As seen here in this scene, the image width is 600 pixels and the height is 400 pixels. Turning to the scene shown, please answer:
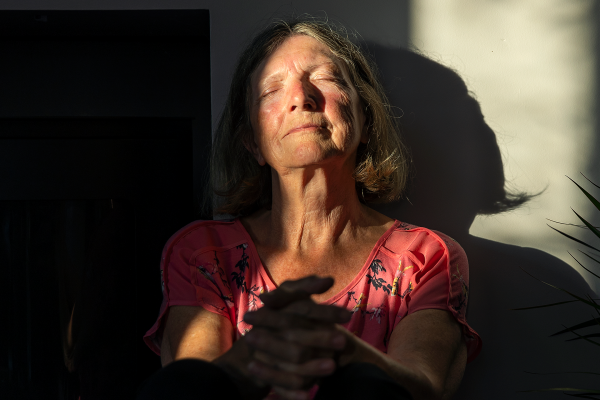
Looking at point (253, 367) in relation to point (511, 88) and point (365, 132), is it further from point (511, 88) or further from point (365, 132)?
point (511, 88)

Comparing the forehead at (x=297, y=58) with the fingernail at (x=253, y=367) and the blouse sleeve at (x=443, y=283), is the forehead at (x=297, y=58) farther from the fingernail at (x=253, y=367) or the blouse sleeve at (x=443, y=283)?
the fingernail at (x=253, y=367)

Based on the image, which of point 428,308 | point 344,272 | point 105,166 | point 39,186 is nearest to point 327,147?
point 344,272

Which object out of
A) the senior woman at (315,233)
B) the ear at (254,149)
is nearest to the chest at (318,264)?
the senior woman at (315,233)

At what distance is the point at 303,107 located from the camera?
1.16 metres

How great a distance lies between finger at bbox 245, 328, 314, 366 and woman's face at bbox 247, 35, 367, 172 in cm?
50

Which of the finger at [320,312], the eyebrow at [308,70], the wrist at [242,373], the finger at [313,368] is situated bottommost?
the wrist at [242,373]

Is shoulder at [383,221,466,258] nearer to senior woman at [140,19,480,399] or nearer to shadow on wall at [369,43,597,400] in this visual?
senior woman at [140,19,480,399]

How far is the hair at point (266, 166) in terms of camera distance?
1.30m

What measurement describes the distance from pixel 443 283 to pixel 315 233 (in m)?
0.35

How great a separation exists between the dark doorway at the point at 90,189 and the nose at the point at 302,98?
1.63ft

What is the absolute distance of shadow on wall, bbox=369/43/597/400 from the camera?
1.39 metres

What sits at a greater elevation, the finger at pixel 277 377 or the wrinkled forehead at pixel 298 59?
the wrinkled forehead at pixel 298 59

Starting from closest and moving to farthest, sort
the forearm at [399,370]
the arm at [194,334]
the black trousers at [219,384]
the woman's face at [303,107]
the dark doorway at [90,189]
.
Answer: the black trousers at [219,384] → the forearm at [399,370] → the arm at [194,334] → the woman's face at [303,107] → the dark doorway at [90,189]

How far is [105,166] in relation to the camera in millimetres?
1560
